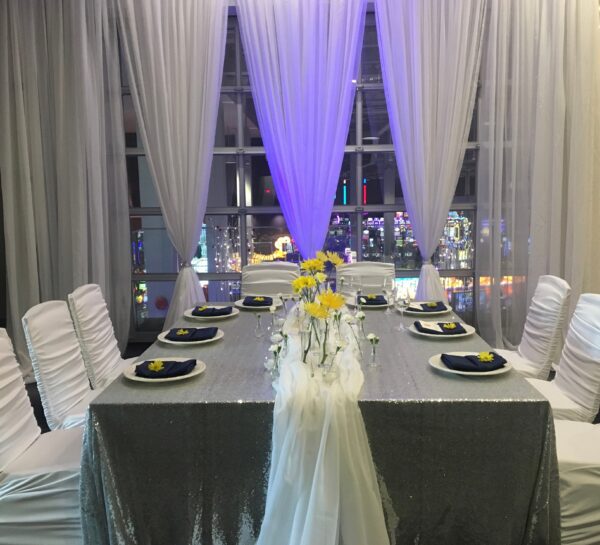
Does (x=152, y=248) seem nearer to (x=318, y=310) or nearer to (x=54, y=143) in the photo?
(x=54, y=143)

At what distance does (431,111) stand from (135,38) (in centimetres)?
229

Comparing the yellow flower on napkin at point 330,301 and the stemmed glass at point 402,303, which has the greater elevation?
the yellow flower on napkin at point 330,301

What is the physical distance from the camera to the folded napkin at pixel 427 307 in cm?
304

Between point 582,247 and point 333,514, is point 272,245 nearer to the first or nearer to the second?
point 582,247

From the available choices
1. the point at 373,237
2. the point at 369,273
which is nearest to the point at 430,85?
the point at 373,237

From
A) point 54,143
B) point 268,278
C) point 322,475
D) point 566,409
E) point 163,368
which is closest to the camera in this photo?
point 322,475

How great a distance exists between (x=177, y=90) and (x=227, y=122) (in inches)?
26.8

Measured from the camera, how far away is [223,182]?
5.05m

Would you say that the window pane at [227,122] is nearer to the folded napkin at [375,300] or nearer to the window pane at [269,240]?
the window pane at [269,240]

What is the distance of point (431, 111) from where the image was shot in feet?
14.2

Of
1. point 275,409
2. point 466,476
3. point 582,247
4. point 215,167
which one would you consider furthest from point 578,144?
point 275,409

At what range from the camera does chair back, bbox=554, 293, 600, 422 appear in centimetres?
233

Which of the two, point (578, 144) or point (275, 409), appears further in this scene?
point (578, 144)

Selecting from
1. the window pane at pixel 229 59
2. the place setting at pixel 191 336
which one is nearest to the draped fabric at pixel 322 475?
the place setting at pixel 191 336
